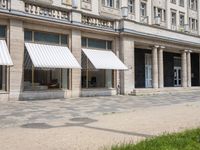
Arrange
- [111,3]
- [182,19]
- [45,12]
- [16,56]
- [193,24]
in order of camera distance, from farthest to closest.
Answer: [193,24] < [182,19] < [111,3] < [45,12] < [16,56]

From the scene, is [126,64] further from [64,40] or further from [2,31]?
[2,31]

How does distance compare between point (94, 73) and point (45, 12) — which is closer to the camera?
point (45, 12)

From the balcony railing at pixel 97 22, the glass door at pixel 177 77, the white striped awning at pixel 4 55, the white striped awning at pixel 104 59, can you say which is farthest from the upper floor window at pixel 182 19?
the white striped awning at pixel 4 55

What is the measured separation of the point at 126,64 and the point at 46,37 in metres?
7.68

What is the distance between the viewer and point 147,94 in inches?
1068

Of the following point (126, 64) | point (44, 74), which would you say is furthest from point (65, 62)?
point (126, 64)

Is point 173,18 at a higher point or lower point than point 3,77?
higher

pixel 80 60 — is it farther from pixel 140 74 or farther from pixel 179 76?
pixel 179 76

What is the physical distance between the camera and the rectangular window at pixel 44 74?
20.2 m

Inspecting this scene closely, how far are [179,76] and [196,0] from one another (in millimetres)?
11471

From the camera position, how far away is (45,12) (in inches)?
834

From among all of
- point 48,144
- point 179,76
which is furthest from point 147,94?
point 48,144

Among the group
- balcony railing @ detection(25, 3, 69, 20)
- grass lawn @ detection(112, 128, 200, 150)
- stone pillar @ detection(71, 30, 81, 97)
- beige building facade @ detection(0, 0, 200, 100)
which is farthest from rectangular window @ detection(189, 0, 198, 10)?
grass lawn @ detection(112, 128, 200, 150)

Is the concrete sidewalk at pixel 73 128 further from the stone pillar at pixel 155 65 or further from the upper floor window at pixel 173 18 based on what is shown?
the upper floor window at pixel 173 18
